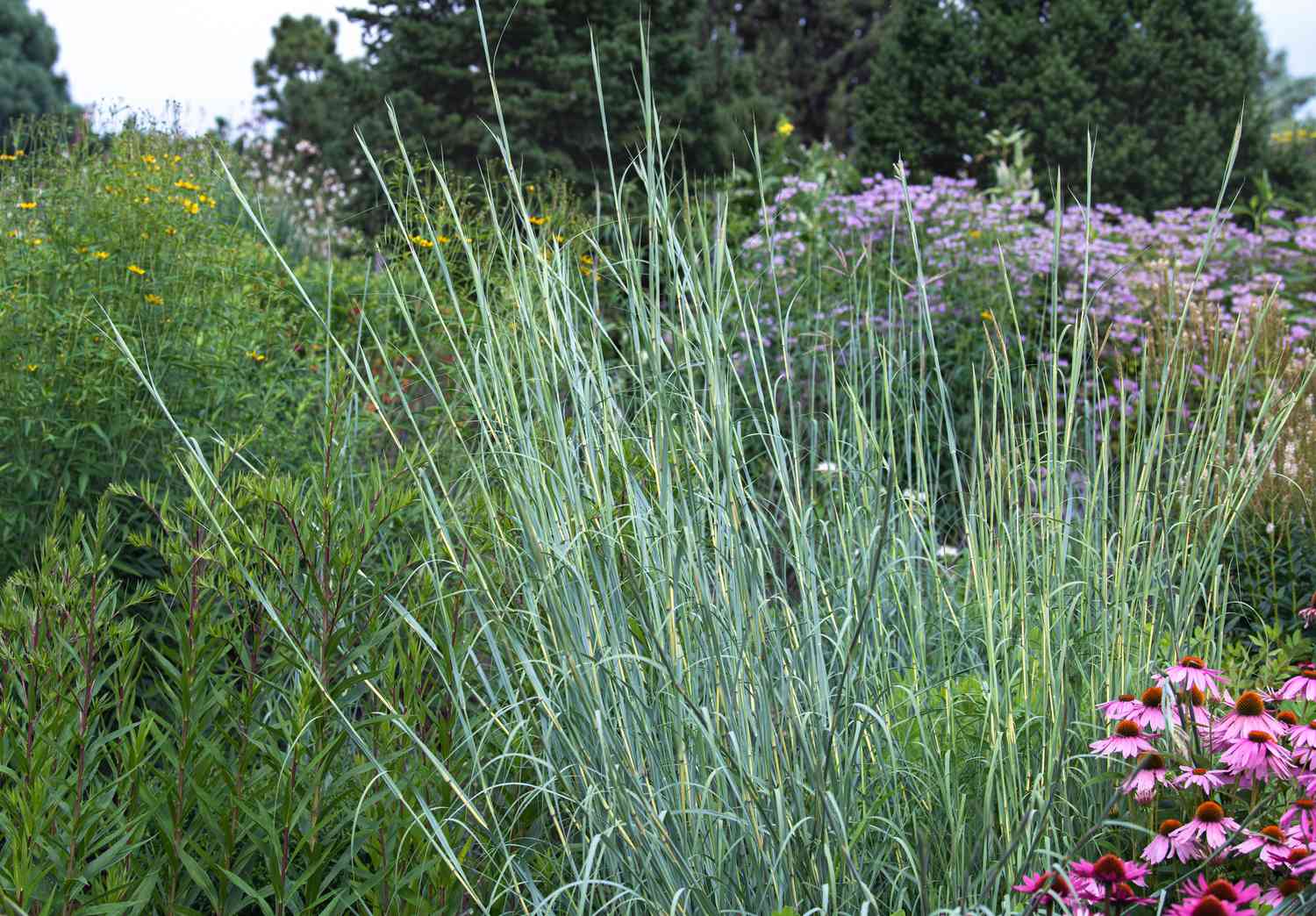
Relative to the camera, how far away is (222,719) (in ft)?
6.50

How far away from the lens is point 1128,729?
1.60 m

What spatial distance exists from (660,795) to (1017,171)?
302 inches

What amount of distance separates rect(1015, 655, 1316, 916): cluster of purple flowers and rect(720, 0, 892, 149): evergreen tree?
16071 millimetres

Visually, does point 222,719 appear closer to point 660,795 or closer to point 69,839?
point 69,839

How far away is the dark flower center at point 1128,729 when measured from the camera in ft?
5.25

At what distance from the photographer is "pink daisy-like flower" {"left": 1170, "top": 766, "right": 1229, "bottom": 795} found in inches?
61.5

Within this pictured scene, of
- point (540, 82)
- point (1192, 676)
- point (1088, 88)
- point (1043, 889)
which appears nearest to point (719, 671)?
point (1043, 889)

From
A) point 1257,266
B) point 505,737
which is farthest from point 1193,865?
point 1257,266

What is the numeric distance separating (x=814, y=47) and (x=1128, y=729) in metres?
17.6

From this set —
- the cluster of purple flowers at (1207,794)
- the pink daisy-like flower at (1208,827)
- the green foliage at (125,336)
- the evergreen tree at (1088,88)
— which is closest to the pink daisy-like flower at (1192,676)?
the cluster of purple flowers at (1207,794)

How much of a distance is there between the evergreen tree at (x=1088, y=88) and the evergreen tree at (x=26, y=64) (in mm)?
18565

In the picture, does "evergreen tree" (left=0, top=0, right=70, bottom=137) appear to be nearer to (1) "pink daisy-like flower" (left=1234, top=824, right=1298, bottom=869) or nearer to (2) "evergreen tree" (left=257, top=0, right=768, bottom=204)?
(2) "evergreen tree" (left=257, top=0, right=768, bottom=204)

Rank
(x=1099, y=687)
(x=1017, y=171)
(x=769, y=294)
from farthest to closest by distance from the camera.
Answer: (x=1017, y=171)
(x=769, y=294)
(x=1099, y=687)

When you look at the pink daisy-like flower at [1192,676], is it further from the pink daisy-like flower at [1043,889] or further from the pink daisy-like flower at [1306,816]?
the pink daisy-like flower at [1043,889]
